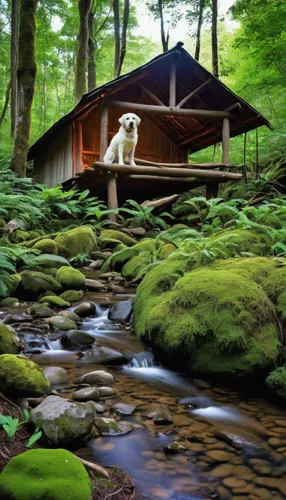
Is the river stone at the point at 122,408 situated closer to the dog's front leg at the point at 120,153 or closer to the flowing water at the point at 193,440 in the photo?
the flowing water at the point at 193,440

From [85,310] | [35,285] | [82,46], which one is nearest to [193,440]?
[85,310]

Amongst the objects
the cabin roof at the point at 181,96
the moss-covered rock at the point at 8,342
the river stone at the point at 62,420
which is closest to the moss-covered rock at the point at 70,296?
the moss-covered rock at the point at 8,342

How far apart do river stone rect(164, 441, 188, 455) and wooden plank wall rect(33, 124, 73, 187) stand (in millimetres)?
12772

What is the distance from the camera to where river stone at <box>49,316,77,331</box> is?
4.84 meters

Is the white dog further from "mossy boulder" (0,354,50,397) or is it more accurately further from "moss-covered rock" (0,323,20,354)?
"mossy boulder" (0,354,50,397)

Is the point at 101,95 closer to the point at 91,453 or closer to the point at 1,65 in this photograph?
the point at 91,453

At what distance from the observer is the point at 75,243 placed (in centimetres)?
923

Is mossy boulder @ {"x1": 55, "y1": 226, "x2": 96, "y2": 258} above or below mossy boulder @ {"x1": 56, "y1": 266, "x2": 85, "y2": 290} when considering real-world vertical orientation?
above

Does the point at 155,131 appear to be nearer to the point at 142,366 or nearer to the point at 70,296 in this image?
the point at 70,296

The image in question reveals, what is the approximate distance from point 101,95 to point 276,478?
37.6 ft

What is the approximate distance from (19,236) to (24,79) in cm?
688

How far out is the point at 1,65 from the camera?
87.2 feet

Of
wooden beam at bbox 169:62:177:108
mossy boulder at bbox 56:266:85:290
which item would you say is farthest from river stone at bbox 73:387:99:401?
wooden beam at bbox 169:62:177:108

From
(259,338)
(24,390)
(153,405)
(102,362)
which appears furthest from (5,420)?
(259,338)
